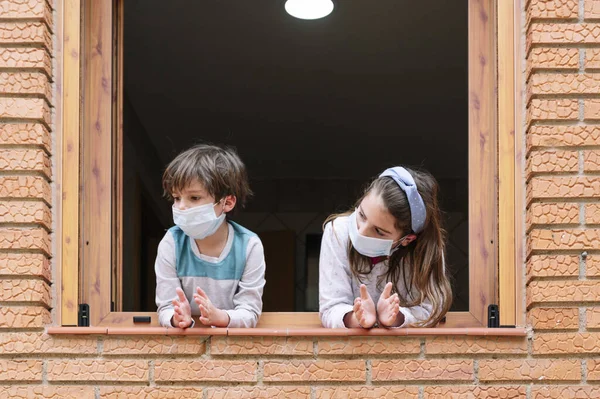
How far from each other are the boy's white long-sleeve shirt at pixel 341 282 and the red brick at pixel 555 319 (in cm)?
41

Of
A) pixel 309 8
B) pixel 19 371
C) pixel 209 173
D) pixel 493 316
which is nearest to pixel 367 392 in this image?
pixel 493 316

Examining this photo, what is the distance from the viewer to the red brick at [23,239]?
3.55 metres

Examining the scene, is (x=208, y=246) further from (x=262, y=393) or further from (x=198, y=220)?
(x=262, y=393)

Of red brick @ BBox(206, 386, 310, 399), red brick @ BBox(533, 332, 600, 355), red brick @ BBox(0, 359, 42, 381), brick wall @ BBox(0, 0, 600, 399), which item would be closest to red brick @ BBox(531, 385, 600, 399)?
brick wall @ BBox(0, 0, 600, 399)

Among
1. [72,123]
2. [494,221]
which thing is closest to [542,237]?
[494,221]

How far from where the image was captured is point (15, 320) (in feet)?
11.6

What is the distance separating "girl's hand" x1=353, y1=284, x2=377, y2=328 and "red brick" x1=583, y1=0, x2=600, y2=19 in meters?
1.36

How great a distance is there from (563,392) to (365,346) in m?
0.75

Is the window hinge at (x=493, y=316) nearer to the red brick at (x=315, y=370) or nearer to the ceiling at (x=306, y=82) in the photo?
the red brick at (x=315, y=370)

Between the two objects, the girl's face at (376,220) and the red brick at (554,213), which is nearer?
the red brick at (554,213)

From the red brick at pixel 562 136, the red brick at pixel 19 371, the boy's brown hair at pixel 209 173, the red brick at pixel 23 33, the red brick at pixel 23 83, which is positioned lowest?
the red brick at pixel 19 371

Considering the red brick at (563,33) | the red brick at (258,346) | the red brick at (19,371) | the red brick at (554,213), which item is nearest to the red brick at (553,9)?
the red brick at (563,33)

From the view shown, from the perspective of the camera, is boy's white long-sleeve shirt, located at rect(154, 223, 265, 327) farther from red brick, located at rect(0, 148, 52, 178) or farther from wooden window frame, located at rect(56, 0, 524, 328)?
red brick, located at rect(0, 148, 52, 178)

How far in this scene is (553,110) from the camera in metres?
3.60
